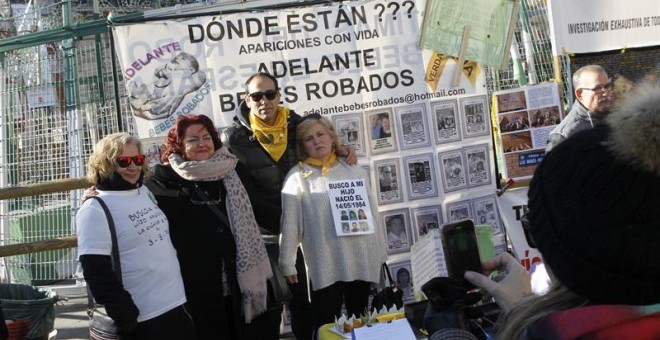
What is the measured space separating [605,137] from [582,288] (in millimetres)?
250

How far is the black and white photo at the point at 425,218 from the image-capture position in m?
5.72

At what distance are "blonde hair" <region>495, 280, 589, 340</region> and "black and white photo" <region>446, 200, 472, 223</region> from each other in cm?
447

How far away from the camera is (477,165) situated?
5863mm

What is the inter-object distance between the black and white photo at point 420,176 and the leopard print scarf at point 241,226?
1832 millimetres

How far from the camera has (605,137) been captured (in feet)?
3.78

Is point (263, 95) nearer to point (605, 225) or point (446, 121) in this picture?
point (446, 121)

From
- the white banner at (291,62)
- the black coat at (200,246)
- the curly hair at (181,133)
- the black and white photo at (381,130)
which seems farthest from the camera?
the black and white photo at (381,130)

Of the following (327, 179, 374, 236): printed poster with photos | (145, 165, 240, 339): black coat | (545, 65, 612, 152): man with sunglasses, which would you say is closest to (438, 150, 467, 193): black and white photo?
(545, 65, 612, 152): man with sunglasses

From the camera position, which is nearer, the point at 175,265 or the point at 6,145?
the point at 175,265

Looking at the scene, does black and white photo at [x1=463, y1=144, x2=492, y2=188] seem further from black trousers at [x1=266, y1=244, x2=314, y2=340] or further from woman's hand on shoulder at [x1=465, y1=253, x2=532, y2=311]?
woman's hand on shoulder at [x1=465, y1=253, x2=532, y2=311]

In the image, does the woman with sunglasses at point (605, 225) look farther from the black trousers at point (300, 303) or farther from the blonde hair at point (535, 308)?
the black trousers at point (300, 303)

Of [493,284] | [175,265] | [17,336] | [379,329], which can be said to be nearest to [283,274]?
[175,265]

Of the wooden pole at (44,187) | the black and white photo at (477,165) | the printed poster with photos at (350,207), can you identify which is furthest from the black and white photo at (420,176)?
the wooden pole at (44,187)

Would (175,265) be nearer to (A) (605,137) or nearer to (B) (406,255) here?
(B) (406,255)
